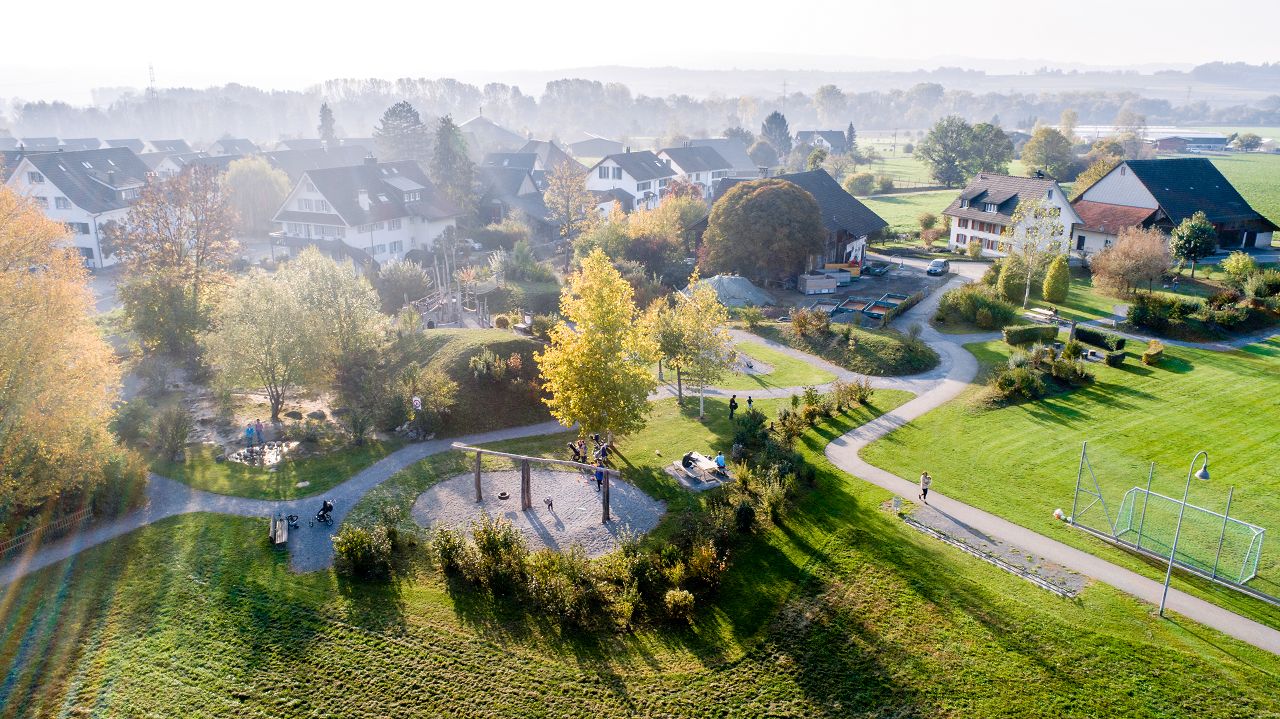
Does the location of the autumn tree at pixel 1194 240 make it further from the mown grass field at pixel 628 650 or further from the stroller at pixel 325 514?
the stroller at pixel 325 514

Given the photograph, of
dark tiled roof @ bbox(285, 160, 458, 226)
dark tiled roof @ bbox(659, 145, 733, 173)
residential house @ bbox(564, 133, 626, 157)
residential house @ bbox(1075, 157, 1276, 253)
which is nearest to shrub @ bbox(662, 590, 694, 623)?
residential house @ bbox(1075, 157, 1276, 253)

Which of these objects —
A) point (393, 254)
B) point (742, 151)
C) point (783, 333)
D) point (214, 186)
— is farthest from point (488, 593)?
point (742, 151)

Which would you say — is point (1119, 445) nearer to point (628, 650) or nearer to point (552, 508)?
point (628, 650)

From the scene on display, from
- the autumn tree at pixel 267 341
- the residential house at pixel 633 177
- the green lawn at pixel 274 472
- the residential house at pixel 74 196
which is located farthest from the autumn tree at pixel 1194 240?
the residential house at pixel 74 196

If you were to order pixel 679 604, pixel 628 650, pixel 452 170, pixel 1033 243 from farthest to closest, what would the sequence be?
pixel 452 170
pixel 1033 243
pixel 679 604
pixel 628 650

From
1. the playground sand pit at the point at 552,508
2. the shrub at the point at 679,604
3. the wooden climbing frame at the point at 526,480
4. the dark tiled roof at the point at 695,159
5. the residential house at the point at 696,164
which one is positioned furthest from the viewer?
the dark tiled roof at the point at 695,159

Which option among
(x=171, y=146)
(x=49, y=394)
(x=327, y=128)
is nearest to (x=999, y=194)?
(x=49, y=394)
